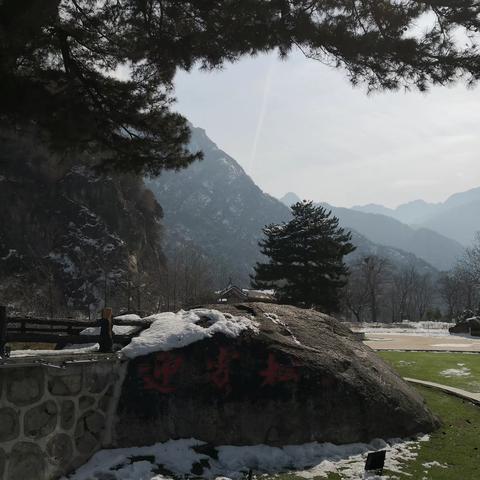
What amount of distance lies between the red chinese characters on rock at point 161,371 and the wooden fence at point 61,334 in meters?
0.73

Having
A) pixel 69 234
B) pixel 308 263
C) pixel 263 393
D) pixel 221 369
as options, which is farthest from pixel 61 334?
pixel 69 234

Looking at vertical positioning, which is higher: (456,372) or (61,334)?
(61,334)

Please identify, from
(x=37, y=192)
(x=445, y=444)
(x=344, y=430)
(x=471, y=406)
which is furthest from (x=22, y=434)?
(x=37, y=192)

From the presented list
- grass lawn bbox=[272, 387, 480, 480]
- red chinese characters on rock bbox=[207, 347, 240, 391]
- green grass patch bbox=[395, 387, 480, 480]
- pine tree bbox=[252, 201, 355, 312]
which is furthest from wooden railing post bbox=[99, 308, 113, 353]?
pine tree bbox=[252, 201, 355, 312]

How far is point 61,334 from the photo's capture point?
877 centimetres

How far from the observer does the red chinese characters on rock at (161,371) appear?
855cm

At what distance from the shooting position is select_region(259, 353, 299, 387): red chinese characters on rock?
936 centimetres

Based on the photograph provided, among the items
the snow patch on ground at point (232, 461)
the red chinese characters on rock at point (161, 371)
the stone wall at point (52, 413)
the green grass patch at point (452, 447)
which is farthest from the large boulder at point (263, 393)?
the green grass patch at point (452, 447)

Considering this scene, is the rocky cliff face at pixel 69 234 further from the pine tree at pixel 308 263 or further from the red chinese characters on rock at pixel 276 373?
the red chinese characters on rock at pixel 276 373

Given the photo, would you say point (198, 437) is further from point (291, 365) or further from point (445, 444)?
point (445, 444)

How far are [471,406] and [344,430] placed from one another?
511 centimetres

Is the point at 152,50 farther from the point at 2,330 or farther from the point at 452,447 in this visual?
the point at 452,447

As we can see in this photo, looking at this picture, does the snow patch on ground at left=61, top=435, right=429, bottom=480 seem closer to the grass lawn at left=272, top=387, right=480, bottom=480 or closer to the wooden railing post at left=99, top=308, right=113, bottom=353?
the grass lawn at left=272, top=387, right=480, bottom=480

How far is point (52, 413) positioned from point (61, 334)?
165 cm
